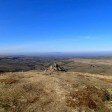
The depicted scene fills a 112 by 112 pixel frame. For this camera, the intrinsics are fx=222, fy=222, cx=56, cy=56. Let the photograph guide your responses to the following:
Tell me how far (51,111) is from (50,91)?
5.82m

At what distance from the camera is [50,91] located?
1309 inches

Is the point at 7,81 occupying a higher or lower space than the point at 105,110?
higher

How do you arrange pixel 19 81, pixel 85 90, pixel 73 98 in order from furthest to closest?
pixel 19 81, pixel 85 90, pixel 73 98

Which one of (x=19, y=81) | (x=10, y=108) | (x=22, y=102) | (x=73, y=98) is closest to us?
(x=10, y=108)

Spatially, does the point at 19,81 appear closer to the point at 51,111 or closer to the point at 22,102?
the point at 22,102

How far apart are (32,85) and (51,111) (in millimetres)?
8389

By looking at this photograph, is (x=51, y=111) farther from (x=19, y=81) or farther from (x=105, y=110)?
(x=19, y=81)

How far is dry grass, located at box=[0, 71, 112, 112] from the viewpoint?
93.4ft

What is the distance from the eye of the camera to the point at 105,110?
1182 inches

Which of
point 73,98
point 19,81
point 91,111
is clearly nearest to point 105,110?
point 91,111

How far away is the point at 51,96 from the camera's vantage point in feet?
104

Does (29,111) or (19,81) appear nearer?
(29,111)

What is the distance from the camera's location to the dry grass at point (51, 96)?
93.4ft

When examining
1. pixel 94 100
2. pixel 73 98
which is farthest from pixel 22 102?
pixel 94 100
